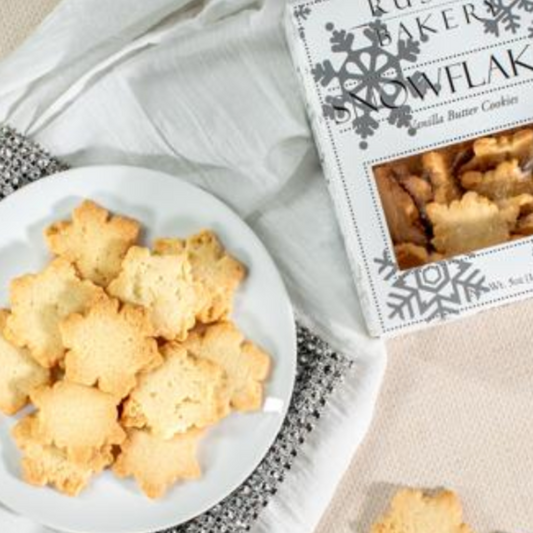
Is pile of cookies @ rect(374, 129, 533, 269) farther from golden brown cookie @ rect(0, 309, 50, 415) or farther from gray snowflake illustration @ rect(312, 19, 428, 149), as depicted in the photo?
golden brown cookie @ rect(0, 309, 50, 415)

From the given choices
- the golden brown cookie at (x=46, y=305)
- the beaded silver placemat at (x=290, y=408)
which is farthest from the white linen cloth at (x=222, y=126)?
the golden brown cookie at (x=46, y=305)

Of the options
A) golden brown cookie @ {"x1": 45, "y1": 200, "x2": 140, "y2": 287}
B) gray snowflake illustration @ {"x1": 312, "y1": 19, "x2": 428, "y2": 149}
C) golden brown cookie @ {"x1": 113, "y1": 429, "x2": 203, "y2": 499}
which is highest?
gray snowflake illustration @ {"x1": 312, "y1": 19, "x2": 428, "y2": 149}

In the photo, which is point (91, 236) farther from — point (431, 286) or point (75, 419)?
point (431, 286)

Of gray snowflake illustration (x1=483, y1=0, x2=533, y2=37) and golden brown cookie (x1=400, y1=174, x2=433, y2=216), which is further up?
gray snowflake illustration (x1=483, y1=0, x2=533, y2=37)

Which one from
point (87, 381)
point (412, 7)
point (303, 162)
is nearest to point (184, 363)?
point (87, 381)

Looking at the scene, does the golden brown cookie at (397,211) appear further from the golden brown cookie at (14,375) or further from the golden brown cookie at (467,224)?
the golden brown cookie at (14,375)

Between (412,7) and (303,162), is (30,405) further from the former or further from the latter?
(412,7)

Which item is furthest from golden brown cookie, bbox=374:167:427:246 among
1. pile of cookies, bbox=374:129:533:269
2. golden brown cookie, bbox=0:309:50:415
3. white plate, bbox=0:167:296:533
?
golden brown cookie, bbox=0:309:50:415
